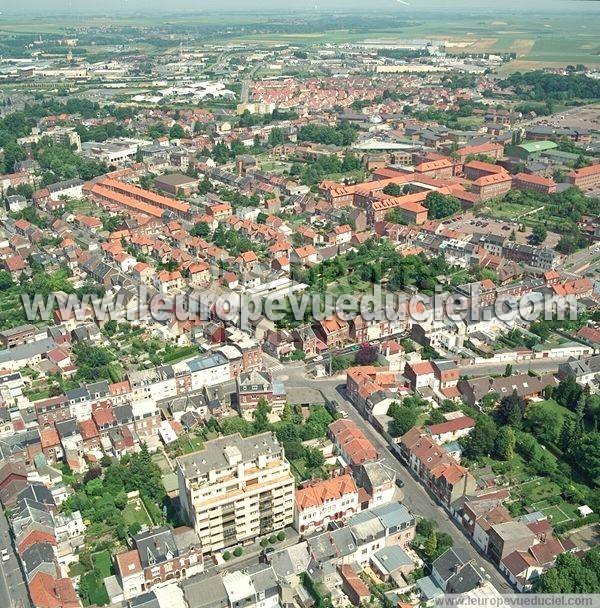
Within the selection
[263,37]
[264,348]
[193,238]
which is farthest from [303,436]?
[263,37]

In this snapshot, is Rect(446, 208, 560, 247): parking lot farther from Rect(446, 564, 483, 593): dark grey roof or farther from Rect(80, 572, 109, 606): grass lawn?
Rect(80, 572, 109, 606): grass lawn

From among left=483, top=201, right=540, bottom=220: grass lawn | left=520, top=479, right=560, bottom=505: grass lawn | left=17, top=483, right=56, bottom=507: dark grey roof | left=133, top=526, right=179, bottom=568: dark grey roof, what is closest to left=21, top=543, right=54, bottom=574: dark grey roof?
left=17, top=483, right=56, bottom=507: dark grey roof

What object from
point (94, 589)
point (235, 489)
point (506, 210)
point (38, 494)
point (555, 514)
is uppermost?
point (506, 210)

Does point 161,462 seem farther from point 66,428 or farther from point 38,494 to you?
point 38,494

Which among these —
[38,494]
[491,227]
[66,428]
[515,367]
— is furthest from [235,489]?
[491,227]

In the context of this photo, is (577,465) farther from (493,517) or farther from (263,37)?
(263,37)

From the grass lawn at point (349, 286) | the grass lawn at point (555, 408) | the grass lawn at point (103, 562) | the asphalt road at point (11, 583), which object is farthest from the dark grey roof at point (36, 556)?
the grass lawn at point (349, 286)
